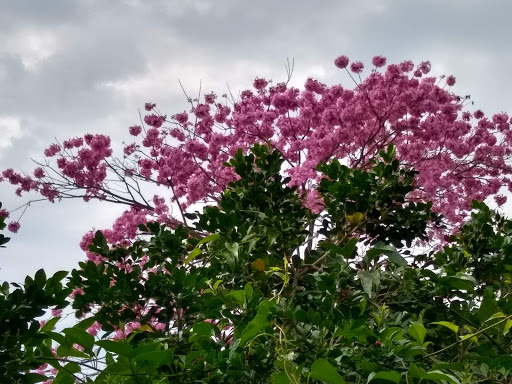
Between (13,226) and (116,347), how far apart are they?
826cm

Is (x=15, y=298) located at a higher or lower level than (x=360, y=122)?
lower

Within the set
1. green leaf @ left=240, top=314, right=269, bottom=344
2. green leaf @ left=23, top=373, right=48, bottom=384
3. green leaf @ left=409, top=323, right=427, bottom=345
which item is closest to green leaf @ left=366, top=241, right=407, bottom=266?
green leaf @ left=409, top=323, right=427, bottom=345

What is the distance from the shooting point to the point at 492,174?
30.5 ft

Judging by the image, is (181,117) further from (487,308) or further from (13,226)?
(487,308)

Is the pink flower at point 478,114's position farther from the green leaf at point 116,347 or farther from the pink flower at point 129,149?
the green leaf at point 116,347

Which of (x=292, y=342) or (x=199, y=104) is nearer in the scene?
(x=292, y=342)

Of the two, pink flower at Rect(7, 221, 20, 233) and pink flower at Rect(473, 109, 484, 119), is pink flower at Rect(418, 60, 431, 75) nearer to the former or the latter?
pink flower at Rect(473, 109, 484, 119)

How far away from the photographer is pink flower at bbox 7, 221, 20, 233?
8.91m

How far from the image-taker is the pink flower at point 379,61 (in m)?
9.09

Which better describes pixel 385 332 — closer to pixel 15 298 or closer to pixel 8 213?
pixel 15 298

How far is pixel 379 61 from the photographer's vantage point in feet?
29.8

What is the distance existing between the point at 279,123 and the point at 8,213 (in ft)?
13.2

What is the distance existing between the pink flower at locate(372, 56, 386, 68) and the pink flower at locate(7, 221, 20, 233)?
5993 mm

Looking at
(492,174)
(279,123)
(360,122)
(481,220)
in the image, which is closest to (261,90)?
(279,123)
